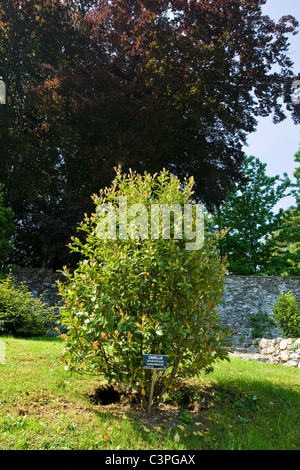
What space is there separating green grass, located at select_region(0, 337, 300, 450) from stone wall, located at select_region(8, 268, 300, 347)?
23.1 ft

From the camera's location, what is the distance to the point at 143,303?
11.4ft

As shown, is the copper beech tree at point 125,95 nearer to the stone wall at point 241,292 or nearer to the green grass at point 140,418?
the stone wall at point 241,292

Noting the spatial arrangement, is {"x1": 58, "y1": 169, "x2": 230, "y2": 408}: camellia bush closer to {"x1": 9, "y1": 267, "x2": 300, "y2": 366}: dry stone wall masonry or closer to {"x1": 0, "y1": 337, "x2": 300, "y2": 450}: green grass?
{"x1": 0, "y1": 337, "x2": 300, "y2": 450}: green grass

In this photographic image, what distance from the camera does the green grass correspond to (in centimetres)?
281

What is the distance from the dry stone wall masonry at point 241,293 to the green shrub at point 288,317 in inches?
51.2

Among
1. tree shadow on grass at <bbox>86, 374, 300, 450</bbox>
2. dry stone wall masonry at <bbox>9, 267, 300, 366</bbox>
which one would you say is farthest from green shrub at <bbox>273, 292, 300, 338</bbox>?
tree shadow on grass at <bbox>86, 374, 300, 450</bbox>

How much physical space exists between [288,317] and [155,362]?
7641 millimetres

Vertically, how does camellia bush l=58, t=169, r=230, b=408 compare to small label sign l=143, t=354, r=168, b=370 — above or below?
above

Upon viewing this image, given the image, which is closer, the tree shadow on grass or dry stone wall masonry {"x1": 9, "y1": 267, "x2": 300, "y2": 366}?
the tree shadow on grass

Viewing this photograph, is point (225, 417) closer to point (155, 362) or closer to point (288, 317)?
point (155, 362)

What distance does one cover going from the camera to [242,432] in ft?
10.0

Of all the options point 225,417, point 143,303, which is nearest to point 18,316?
point 143,303

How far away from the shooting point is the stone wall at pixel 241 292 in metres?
11.4

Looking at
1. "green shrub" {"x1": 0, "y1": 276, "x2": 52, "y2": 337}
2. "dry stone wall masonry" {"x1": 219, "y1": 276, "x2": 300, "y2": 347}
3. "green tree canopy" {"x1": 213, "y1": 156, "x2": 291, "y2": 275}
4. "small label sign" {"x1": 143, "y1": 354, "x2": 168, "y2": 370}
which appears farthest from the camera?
"green tree canopy" {"x1": 213, "y1": 156, "x2": 291, "y2": 275}
